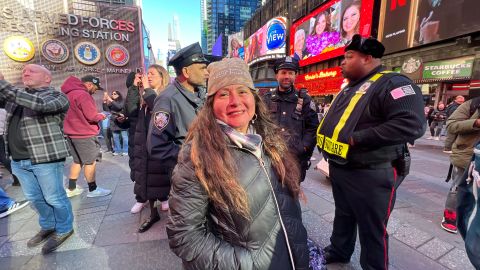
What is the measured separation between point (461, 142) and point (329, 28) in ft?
96.6

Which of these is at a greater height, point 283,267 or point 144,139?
point 144,139

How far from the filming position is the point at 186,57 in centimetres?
264

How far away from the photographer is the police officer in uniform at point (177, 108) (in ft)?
8.01

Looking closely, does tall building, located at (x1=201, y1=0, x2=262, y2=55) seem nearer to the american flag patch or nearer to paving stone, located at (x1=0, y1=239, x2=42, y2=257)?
paving stone, located at (x1=0, y1=239, x2=42, y2=257)

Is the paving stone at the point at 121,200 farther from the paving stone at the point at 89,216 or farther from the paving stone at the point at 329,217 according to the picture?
the paving stone at the point at 329,217

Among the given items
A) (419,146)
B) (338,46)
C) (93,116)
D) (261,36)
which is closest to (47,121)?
(93,116)

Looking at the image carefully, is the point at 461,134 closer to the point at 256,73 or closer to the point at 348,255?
the point at 348,255

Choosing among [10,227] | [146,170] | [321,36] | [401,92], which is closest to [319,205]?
[401,92]

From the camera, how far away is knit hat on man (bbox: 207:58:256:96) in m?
1.31

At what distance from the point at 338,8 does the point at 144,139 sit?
30.3 m

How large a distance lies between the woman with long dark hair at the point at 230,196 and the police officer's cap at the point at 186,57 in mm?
1377

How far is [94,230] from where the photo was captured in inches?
123

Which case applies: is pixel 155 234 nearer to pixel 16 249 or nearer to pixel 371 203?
pixel 16 249

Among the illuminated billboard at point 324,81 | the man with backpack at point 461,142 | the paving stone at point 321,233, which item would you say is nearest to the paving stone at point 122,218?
the paving stone at point 321,233
